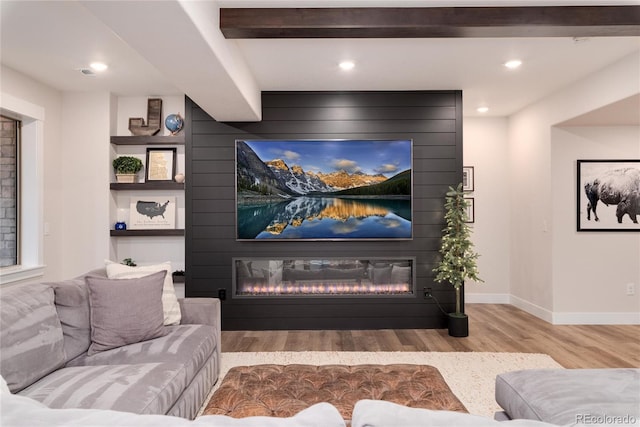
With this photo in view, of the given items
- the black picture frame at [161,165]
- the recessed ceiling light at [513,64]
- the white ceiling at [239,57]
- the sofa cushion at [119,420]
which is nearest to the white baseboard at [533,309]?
the white ceiling at [239,57]

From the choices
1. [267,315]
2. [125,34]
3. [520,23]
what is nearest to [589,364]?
[520,23]

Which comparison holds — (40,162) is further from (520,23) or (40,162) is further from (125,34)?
(520,23)

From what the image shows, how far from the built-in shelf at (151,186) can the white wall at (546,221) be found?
419 cm

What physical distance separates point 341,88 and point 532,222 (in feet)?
9.59

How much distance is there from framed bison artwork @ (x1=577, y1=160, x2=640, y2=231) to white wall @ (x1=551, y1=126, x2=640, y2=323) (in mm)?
81

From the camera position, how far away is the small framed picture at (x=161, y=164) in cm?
472

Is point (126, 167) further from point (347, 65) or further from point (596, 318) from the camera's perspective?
point (596, 318)

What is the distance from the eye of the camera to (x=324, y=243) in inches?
181

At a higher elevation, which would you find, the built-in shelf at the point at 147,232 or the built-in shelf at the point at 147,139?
the built-in shelf at the point at 147,139

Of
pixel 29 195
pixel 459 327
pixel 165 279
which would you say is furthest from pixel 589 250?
pixel 29 195

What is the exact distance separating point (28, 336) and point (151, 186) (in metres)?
2.84

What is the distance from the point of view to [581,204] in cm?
478

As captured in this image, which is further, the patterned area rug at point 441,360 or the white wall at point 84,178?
the white wall at point 84,178

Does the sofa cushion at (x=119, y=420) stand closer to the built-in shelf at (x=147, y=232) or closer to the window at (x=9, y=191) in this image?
the built-in shelf at (x=147, y=232)
